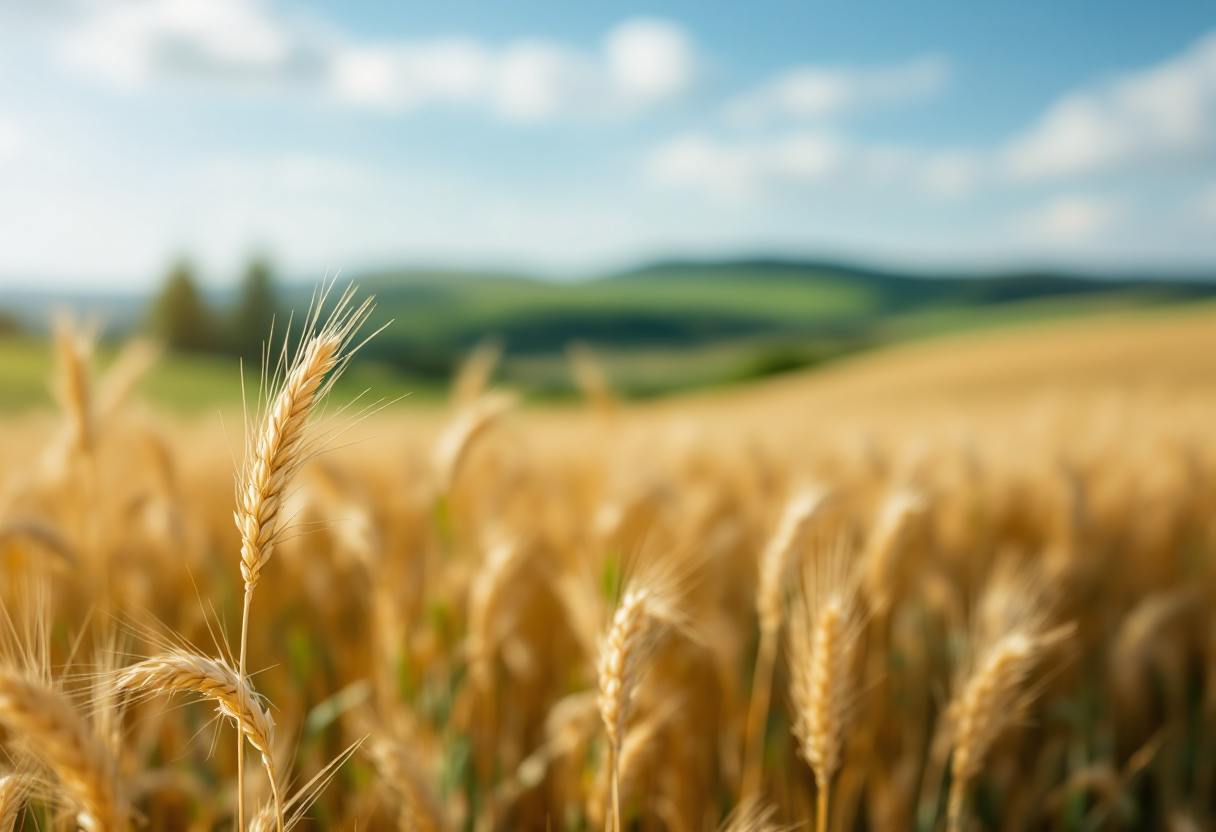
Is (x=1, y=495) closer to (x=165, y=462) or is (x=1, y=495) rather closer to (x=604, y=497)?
(x=165, y=462)

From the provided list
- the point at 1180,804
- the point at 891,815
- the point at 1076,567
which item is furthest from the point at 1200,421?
the point at 891,815

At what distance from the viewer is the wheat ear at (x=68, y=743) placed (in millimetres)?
787

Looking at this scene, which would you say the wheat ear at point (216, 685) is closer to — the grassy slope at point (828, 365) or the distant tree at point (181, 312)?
the grassy slope at point (828, 365)

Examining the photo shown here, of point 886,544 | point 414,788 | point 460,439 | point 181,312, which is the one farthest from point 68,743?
point 181,312

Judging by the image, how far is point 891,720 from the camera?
2676mm

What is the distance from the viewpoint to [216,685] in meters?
0.84

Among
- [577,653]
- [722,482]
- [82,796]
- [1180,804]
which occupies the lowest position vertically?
[1180,804]

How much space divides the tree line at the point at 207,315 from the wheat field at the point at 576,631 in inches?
1560

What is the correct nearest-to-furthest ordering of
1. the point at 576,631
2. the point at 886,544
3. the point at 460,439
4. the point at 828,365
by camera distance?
the point at 886,544
the point at 460,439
the point at 576,631
the point at 828,365

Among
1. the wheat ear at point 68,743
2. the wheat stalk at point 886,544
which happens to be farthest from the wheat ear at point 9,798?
the wheat stalk at point 886,544

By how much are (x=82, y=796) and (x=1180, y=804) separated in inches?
111

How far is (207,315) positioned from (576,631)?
46.8m

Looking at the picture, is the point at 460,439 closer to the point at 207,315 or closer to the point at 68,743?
the point at 68,743

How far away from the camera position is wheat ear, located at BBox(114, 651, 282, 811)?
2.70 feet
